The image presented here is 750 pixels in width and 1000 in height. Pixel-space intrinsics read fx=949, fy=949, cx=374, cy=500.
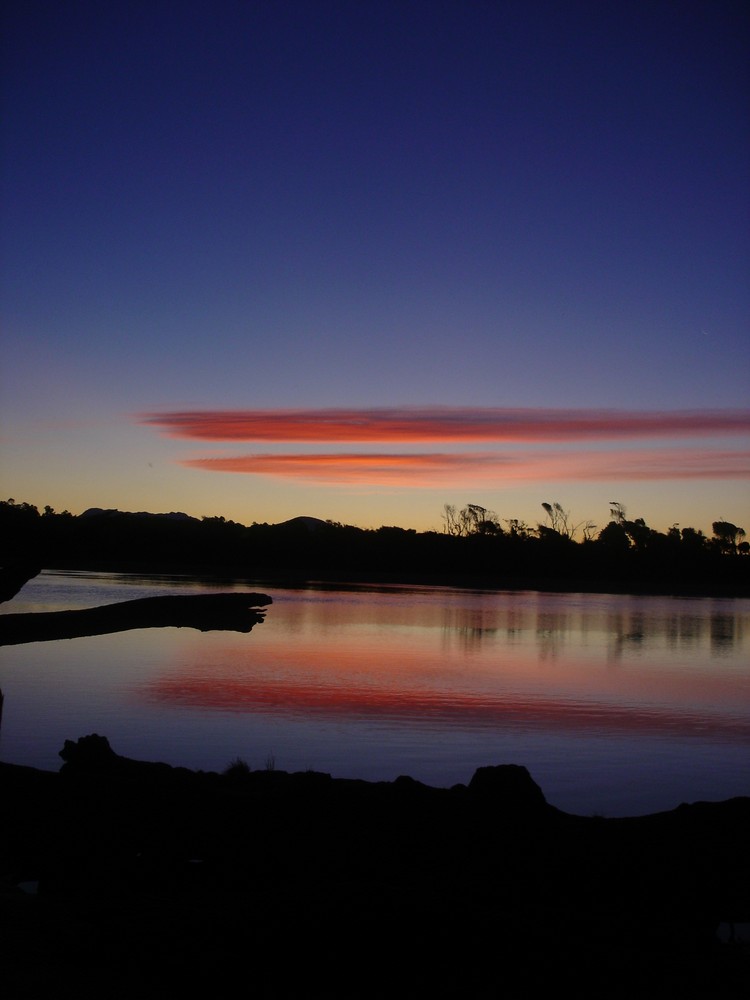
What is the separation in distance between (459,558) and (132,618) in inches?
3431

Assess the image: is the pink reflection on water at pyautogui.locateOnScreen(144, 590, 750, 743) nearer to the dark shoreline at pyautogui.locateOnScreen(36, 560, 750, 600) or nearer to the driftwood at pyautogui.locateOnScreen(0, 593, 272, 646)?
the driftwood at pyautogui.locateOnScreen(0, 593, 272, 646)

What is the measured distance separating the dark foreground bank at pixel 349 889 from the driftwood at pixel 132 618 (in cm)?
165

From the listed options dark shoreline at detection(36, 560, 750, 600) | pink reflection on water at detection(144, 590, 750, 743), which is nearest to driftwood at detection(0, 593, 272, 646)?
pink reflection on water at detection(144, 590, 750, 743)

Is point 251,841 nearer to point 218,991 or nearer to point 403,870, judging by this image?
point 403,870

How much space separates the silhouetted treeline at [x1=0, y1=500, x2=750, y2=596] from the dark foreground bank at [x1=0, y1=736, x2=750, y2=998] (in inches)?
2594

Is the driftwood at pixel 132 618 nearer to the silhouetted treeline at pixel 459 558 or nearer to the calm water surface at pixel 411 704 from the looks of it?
the calm water surface at pixel 411 704

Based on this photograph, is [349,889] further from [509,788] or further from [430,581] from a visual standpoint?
[430,581]

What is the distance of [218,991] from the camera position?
453 cm

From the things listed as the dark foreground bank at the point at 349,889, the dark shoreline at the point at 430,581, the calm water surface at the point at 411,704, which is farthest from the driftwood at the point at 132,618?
the dark shoreline at the point at 430,581

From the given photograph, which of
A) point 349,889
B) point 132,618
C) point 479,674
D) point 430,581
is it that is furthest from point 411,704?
point 430,581

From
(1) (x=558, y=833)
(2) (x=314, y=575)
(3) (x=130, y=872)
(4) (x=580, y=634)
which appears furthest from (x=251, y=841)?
(2) (x=314, y=575)

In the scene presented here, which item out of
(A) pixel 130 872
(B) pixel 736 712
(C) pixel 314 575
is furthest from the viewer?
(C) pixel 314 575

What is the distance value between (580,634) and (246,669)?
1749 centimetres

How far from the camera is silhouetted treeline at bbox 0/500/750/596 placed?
78.2 meters
